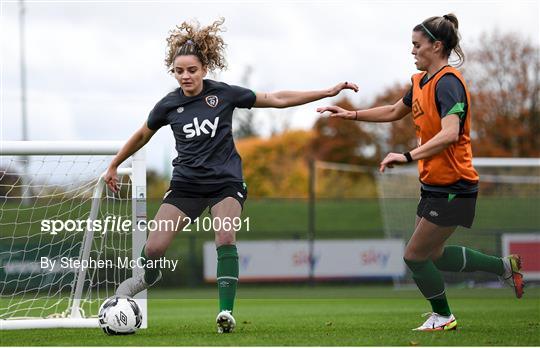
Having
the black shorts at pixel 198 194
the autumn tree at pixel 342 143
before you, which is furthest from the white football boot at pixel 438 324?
the autumn tree at pixel 342 143

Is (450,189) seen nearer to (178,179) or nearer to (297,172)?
(178,179)

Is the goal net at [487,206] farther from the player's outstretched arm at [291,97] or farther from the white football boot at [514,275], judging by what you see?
the player's outstretched arm at [291,97]

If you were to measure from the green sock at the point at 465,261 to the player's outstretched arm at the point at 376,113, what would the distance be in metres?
1.15

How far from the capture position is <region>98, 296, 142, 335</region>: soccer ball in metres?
7.28

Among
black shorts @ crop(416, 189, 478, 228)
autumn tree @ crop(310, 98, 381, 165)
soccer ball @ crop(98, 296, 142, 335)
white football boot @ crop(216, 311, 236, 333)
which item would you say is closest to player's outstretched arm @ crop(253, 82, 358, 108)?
black shorts @ crop(416, 189, 478, 228)

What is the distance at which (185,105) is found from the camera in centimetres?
741

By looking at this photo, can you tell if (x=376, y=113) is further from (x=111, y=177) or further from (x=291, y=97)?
(x=111, y=177)

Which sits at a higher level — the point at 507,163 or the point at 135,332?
the point at 507,163

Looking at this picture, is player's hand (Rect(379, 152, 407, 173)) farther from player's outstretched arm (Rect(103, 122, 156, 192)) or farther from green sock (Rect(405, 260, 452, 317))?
player's outstretched arm (Rect(103, 122, 156, 192))

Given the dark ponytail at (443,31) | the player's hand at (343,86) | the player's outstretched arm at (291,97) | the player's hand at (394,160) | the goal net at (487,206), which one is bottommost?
the goal net at (487,206)

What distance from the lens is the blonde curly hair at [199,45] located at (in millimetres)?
7402

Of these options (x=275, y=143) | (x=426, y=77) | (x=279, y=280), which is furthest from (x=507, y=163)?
(x=275, y=143)

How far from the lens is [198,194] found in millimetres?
7332

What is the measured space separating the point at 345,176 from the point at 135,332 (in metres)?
27.2
